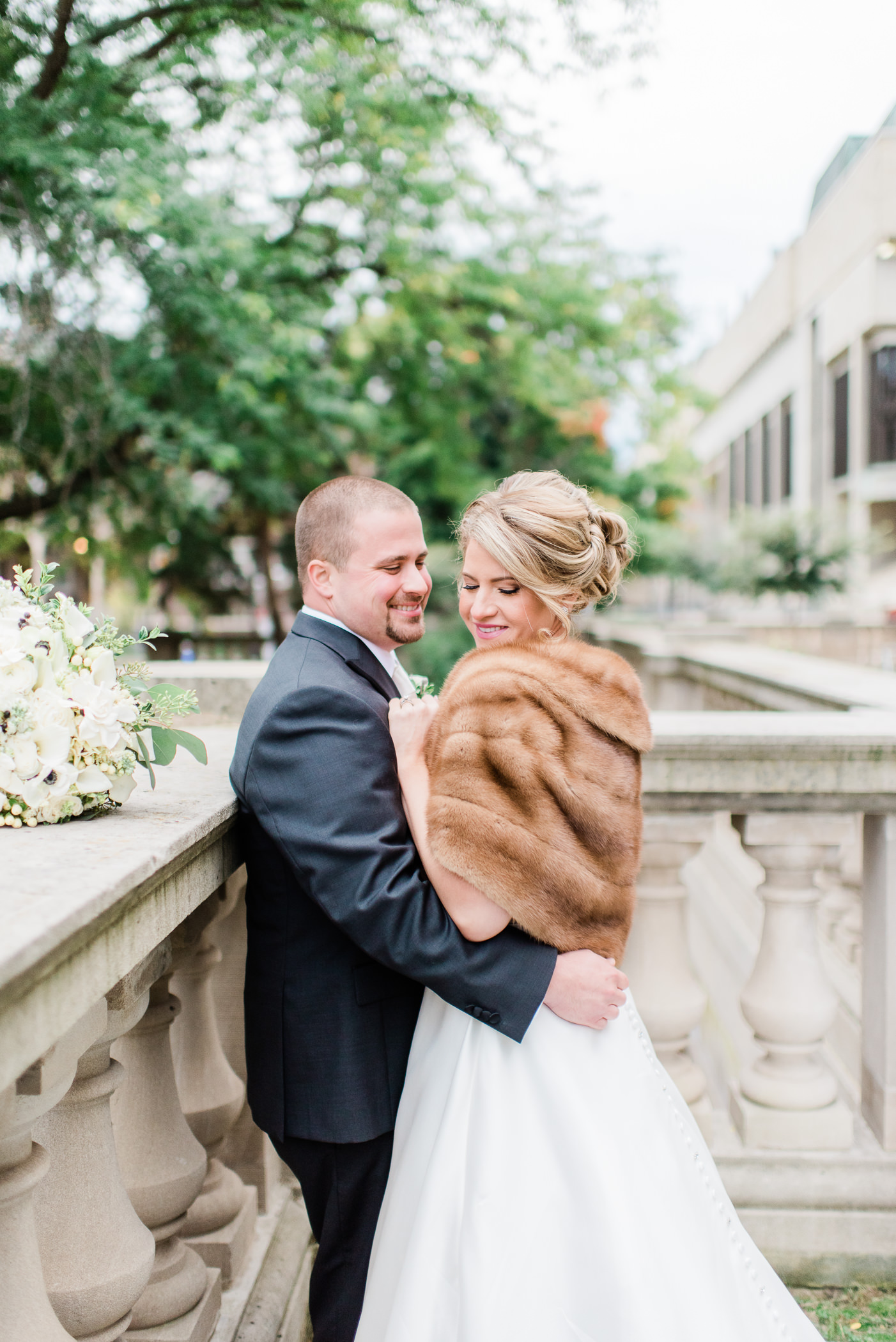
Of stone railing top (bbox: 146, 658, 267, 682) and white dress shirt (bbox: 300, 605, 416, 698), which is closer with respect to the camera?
white dress shirt (bbox: 300, 605, 416, 698)

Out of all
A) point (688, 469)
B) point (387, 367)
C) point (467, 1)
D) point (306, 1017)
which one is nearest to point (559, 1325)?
point (306, 1017)

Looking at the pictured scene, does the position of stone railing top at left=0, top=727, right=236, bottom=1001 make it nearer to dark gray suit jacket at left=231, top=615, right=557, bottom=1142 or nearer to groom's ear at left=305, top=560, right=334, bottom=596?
dark gray suit jacket at left=231, top=615, right=557, bottom=1142

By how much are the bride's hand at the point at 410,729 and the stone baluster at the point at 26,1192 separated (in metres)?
0.80

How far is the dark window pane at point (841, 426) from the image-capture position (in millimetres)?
41719

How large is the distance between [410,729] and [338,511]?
53 centimetres

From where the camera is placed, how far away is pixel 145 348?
1212cm

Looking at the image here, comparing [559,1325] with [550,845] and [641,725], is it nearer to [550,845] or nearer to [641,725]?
[550,845]

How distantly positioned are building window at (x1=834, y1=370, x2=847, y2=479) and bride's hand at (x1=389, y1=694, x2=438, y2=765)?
43466 mm

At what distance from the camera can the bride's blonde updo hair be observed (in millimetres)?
2191

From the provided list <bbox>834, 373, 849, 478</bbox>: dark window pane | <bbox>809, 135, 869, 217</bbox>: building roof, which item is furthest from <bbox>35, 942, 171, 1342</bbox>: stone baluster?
<bbox>809, 135, 869, 217</bbox>: building roof

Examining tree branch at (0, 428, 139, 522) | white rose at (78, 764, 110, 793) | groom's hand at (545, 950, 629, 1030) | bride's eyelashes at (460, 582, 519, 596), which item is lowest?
groom's hand at (545, 950, 629, 1030)

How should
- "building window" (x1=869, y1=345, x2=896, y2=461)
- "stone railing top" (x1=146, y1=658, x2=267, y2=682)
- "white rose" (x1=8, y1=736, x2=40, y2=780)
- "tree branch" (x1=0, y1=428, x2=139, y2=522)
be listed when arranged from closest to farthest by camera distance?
"white rose" (x1=8, y1=736, x2=40, y2=780), "stone railing top" (x1=146, y1=658, x2=267, y2=682), "tree branch" (x1=0, y1=428, x2=139, y2=522), "building window" (x1=869, y1=345, x2=896, y2=461)

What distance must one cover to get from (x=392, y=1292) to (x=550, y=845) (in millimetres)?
940

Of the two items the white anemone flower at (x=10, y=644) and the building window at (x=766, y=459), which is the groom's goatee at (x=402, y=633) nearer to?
the white anemone flower at (x=10, y=644)
